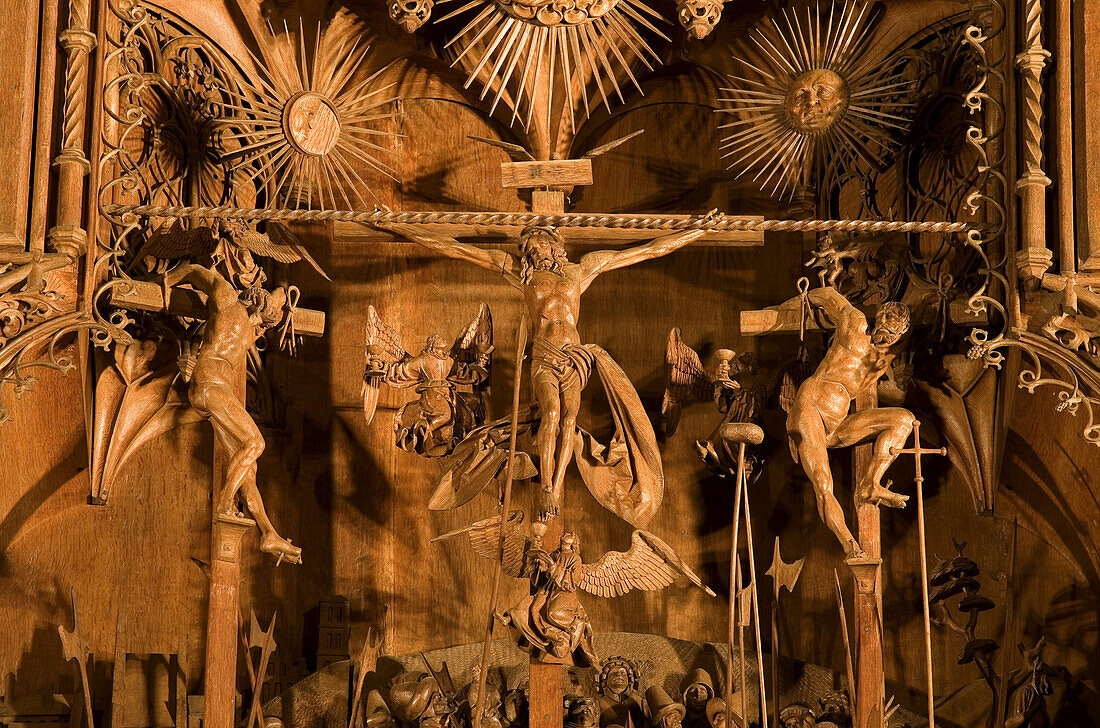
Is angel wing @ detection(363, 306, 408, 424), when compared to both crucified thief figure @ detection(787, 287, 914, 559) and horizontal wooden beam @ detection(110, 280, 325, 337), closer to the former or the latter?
horizontal wooden beam @ detection(110, 280, 325, 337)

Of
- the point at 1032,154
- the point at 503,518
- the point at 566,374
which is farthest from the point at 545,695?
the point at 1032,154

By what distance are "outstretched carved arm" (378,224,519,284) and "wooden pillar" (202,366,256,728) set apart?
44.7 inches

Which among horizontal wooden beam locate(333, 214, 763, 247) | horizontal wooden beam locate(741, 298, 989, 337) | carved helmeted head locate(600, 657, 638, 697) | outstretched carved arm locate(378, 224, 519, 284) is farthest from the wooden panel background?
horizontal wooden beam locate(741, 298, 989, 337)

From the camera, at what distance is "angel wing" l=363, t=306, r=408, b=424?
7.86 metres

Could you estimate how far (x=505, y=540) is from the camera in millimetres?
7617

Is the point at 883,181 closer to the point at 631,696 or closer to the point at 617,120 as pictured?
the point at 617,120

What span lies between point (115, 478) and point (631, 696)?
7.40ft

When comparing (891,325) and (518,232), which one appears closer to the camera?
(891,325)

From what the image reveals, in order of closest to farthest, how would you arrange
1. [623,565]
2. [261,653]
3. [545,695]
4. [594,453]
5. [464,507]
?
[545,695] < [623,565] < [594,453] < [261,653] < [464,507]

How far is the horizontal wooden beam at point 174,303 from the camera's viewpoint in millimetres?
7547

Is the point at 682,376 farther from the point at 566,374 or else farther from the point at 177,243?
the point at 177,243

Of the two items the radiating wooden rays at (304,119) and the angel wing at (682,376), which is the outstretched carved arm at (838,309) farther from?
the radiating wooden rays at (304,119)

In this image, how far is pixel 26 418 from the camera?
316 inches

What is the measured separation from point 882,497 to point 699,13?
6.67 ft
